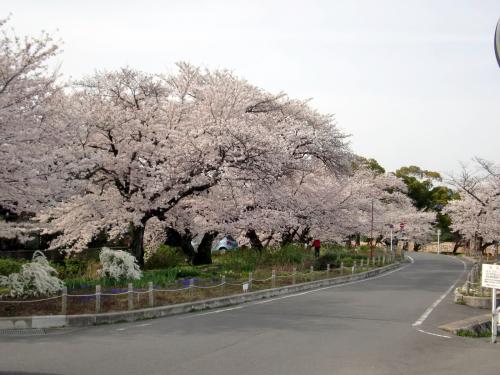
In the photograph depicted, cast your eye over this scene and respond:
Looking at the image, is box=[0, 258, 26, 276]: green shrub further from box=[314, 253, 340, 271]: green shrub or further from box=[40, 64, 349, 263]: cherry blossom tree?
box=[314, 253, 340, 271]: green shrub

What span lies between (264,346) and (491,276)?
525 centimetres

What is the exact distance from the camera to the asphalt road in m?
7.60

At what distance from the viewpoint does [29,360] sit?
786 centimetres

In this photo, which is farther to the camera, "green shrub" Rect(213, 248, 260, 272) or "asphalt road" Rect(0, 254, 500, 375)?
"green shrub" Rect(213, 248, 260, 272)

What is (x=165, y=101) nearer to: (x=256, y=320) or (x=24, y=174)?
(x=24, y=174)

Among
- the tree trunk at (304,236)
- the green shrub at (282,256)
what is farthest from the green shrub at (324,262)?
the tree trunk at (304,236)

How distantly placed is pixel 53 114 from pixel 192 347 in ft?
32.7

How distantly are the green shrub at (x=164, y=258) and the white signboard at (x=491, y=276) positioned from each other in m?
16.9

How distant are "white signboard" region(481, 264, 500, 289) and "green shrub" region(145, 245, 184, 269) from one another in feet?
55.5

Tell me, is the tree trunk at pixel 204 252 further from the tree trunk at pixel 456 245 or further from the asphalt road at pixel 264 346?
the tree trunk at pixel 456 245

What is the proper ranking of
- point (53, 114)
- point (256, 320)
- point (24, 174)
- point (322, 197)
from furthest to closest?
point (322, 197), point (53, 114), point (24, 174), point (256, 320)

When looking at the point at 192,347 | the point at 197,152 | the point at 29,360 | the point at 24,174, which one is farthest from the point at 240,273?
the point at 29,360

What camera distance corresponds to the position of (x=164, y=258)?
26.8 m

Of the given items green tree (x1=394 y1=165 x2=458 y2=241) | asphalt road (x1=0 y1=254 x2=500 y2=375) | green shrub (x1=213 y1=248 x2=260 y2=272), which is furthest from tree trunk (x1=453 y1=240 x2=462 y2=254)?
asphalt road (x1=0 y1=254 x2=500 y2=375)
